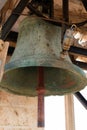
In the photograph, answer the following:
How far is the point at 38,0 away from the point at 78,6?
0.51 m

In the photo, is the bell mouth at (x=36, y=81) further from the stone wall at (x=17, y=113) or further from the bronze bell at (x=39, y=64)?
the stone wall at (x=17, y=113)

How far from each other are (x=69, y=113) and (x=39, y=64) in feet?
3.15

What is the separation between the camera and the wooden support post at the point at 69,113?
1.84 metres

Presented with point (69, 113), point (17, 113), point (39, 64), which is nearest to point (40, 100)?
point (39, 64)

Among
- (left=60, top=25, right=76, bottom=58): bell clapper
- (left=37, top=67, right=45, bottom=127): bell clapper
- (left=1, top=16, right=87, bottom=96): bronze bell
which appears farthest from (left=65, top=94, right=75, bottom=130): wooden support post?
(left=60, top=25, right=76, bottom=58): bell clapper

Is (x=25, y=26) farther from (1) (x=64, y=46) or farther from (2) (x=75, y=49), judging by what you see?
(2) (x=75, y=49)

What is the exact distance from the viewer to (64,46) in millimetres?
1039

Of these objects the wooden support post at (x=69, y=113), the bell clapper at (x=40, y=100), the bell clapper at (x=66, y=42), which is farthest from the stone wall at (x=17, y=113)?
the bell clapper at (x=66, y=42)

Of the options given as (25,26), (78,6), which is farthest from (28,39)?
(78,6)

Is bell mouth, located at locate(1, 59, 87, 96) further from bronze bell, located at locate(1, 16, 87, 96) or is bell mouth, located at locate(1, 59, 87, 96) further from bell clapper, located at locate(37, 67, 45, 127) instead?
bell clapper, located at locate(37, 67, 45, 127)

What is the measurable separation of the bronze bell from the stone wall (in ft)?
1.08

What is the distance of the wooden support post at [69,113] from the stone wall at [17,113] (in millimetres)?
325

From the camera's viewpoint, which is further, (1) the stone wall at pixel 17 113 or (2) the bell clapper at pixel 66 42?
(1) the stone wall at pixel 17 113

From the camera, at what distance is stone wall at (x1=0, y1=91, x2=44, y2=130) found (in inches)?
61.0
